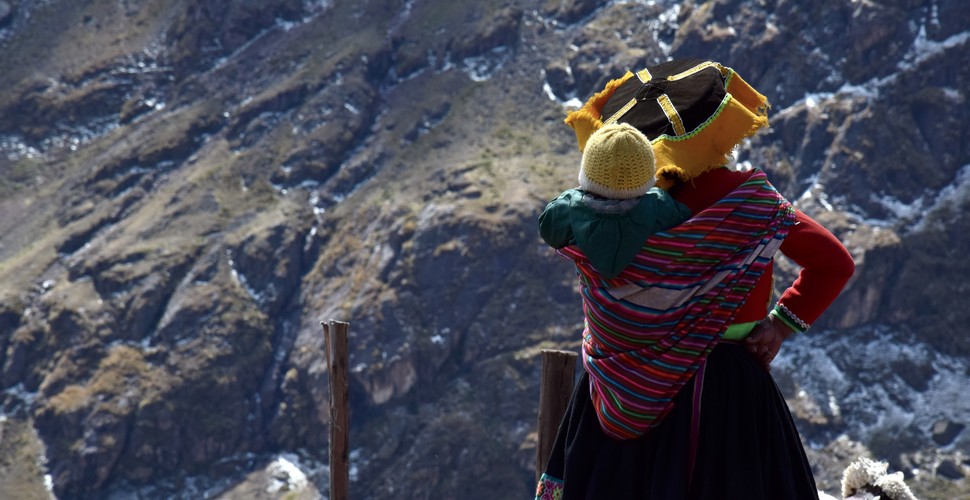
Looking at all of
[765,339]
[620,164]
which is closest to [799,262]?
[765,339]

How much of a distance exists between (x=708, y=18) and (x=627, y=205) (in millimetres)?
120591

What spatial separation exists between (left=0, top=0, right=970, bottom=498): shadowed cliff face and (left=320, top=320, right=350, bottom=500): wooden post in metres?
91.7

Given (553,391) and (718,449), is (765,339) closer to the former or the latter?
(718,449)

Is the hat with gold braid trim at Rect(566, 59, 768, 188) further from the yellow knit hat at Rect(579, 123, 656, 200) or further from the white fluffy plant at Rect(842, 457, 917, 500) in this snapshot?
the white fluffy plant at Rect(842, 457, 917, 500)

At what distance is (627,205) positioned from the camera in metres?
5.64

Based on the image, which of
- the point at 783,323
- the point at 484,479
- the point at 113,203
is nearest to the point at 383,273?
the point at 484,479

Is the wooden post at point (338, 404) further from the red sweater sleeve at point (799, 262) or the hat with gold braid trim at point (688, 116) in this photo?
the red sweater sleeve at point (799, 262)

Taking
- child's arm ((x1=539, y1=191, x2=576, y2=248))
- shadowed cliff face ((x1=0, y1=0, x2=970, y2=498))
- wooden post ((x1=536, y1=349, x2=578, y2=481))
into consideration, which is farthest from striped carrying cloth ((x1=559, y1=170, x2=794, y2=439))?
shadowed cliff face ((x1=0, y1=0, x2=970, y2=498))

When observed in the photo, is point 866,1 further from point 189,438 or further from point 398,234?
point 189,438

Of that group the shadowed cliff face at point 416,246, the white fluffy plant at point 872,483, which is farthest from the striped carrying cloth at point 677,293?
the shadowed cliff face at point 416,246

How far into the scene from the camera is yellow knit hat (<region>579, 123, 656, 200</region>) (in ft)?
18.4

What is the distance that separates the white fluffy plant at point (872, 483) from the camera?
23.2 ft

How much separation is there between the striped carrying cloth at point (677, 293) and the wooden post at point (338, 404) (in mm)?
4163

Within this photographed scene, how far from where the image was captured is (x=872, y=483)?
718 cm
